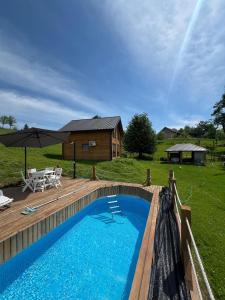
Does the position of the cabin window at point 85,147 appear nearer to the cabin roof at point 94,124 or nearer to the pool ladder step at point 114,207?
the cabin roof at point 94,124

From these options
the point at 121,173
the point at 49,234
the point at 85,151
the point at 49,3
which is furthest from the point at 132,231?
the point at 85,151

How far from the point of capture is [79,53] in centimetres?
1194

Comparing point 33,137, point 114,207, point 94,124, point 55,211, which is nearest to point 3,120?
point 94,124

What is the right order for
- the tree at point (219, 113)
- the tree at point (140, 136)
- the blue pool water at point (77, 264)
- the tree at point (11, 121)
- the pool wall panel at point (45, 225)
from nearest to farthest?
the blue pool water at point (77, 264) → the pool wall panel at point (45, 225) → the tree at point (140, 136) → the tree at point (219, 113) → the tree at point (11, 121)

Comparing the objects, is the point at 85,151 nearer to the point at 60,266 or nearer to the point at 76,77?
the point at 76,77

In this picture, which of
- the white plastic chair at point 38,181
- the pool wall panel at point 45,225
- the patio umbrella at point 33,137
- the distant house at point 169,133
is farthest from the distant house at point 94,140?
the distant house at point 169,133

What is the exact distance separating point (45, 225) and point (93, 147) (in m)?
16.1

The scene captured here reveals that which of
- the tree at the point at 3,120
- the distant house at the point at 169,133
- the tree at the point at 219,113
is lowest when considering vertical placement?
the distant house at the point at 169,133

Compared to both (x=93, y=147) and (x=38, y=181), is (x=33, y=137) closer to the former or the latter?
(x=38, y=181)

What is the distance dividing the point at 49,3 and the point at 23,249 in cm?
961

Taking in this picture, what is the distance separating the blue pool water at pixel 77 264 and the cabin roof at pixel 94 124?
1489 cm

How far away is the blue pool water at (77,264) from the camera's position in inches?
160

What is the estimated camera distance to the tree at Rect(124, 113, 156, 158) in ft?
Answer: 102

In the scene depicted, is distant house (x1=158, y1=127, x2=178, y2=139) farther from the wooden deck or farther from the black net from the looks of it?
the black net
